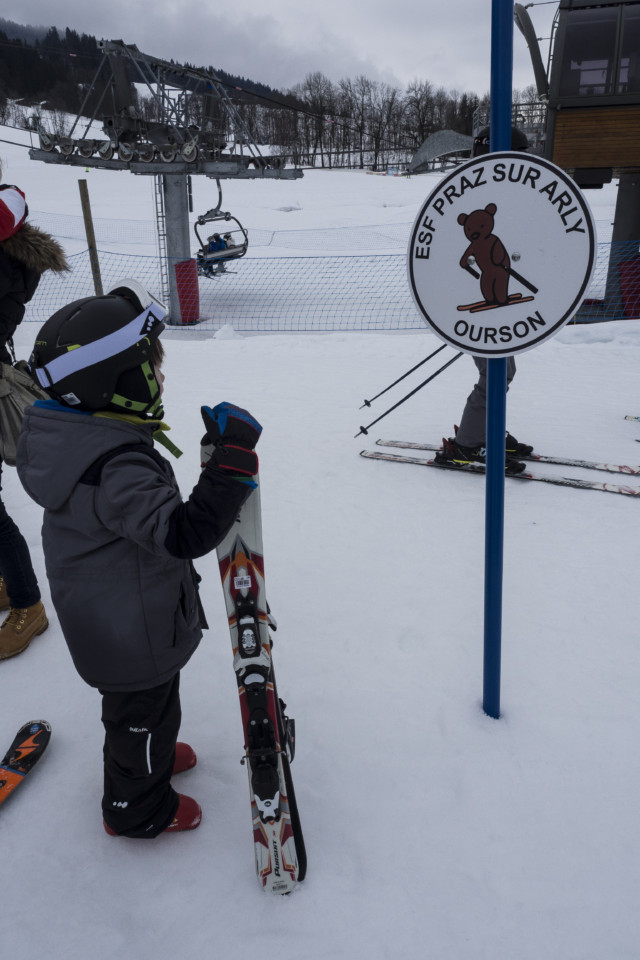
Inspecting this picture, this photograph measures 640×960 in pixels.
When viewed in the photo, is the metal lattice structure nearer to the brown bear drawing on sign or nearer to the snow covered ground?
the snow covered ground

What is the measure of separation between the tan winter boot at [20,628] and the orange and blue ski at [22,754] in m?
0.47

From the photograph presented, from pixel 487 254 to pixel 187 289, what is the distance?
444 inches

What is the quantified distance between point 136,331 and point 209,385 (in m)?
5.00

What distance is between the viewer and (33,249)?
7.59 feet

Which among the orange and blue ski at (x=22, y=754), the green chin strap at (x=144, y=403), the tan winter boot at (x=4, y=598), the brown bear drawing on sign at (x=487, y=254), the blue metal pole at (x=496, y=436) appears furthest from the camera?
the tan winter boot at (x=4, y=598)

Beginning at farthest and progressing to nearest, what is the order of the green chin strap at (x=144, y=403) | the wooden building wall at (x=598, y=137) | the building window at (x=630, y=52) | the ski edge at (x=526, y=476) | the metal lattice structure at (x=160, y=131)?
the metal lattice structure at (x=160, y=131) → the wooden building wall at (x=598, y=137) → the building window at (x=630, y=52) → the ski edge at (x=526, y=476) → the green chin strap at (x=144, y=403)

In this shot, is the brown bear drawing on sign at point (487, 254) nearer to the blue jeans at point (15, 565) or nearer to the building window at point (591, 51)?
the blue jeans at point (15, 565)

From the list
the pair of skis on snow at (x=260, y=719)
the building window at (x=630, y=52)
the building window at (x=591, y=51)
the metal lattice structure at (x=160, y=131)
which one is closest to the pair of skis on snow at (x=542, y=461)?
the pair of skis on snow at (x=260, y=719)

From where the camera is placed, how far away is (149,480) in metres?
1.41

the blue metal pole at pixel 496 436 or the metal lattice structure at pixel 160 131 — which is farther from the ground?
the metal lattice structure at pixel 160 131

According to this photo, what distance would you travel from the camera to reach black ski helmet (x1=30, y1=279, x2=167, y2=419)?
1.42m

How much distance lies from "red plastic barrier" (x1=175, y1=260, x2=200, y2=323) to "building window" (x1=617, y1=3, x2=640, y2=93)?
7.91 meters

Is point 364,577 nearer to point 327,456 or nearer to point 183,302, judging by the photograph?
point 327,456

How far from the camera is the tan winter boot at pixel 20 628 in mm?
2596
